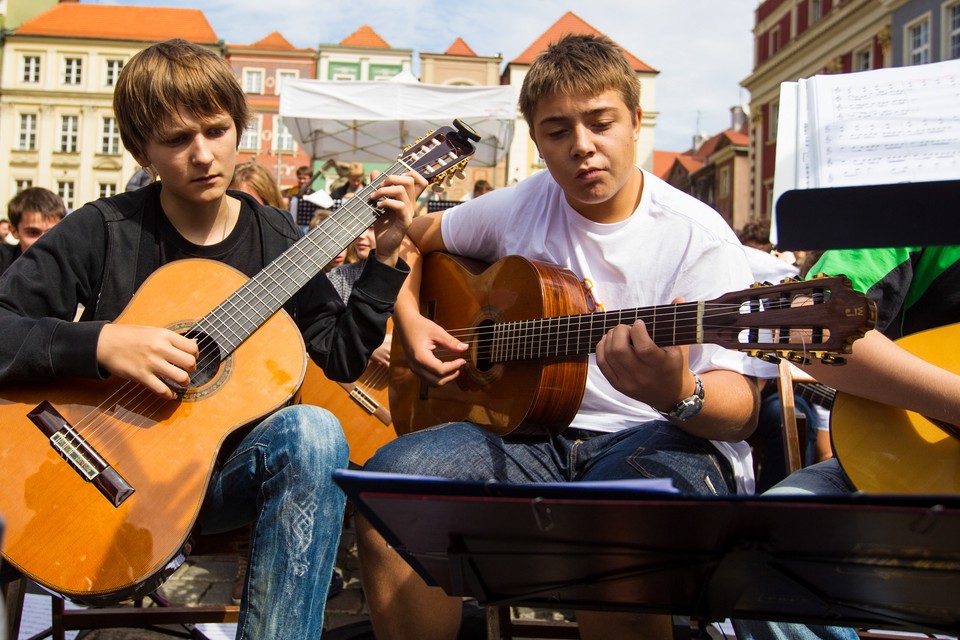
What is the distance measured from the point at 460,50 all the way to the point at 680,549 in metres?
44.2

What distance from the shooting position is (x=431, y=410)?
2619 mm

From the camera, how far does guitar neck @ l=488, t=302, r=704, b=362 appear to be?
1820 mm

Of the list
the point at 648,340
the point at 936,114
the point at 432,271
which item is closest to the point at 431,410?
the point at 432,271

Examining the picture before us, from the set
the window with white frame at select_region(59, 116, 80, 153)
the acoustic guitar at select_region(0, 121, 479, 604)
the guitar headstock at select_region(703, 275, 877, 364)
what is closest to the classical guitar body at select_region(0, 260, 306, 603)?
the acoustic guitar at select_region(0, 121, 479, 604)

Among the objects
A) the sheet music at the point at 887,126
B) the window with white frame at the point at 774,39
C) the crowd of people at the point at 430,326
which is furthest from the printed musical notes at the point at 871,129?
the window with white frame at the point at 774,39

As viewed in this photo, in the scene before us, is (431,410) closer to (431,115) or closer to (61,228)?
(61,228)

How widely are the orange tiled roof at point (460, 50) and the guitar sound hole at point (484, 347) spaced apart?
4234 centimetres

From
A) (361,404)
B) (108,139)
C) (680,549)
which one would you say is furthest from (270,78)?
(680,549)

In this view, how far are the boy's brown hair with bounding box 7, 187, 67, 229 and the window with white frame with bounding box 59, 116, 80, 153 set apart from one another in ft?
135

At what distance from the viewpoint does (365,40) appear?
45.8m

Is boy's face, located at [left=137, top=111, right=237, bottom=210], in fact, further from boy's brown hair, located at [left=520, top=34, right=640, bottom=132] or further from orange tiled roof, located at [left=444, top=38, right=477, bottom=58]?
orange tiled roof, located at [left=444, top=38, right=477, bottom=58]

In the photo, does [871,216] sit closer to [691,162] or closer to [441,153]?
[441,153]

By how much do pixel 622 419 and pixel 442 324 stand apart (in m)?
0.80

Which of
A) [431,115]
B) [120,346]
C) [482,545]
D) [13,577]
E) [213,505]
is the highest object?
[431,115]
